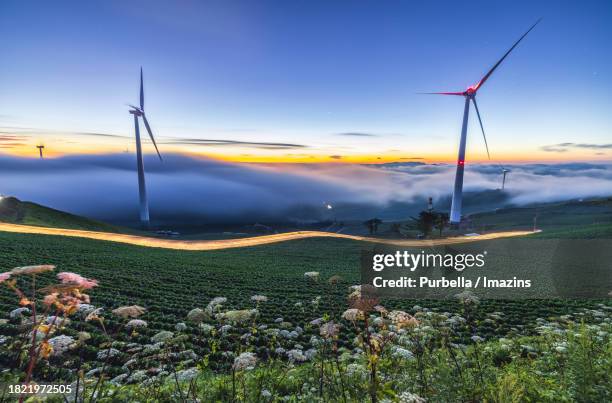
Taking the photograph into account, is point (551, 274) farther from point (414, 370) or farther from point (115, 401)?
point (115, 401)

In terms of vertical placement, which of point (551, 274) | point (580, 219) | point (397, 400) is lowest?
point (580, 219)

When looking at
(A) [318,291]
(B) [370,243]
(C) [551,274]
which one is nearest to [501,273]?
(C) [551,274]

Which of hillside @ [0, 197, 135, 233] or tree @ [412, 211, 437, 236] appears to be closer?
hillside @ [0, 197, 135, 233]
